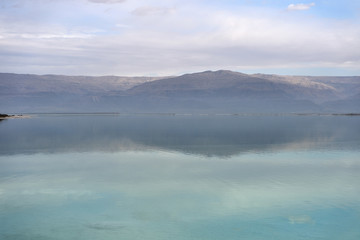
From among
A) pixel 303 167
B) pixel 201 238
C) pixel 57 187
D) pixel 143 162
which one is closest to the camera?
pixel 201 238

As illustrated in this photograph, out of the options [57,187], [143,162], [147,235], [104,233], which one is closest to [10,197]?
[57,187]

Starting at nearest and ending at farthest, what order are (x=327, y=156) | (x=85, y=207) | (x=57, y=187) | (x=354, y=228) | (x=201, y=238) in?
(x=201, y=238) < (x=354, y=228) < (x=85, y=207) < (x=57, y=187) < (x=327, y=156)

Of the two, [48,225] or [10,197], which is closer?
[48,225]

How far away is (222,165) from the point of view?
1080 inches

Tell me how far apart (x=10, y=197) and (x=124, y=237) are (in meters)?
7.38

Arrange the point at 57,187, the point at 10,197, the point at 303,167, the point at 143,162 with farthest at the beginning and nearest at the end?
the point at 143,162, the point at 303,167, the point at 57,187, the point at 10,197

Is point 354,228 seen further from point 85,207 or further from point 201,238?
point 85,207

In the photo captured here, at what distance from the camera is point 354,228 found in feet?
47.1

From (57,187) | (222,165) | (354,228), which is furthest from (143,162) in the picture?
(354,228)

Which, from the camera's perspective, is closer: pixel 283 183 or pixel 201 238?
pixel 201 238

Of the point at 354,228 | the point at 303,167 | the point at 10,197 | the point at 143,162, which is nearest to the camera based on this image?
the point at 354,228

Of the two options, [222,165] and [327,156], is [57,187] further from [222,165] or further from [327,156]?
[327,156]

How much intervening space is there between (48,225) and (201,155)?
753 inches

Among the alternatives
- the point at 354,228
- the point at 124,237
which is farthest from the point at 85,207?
the point at 354,228
